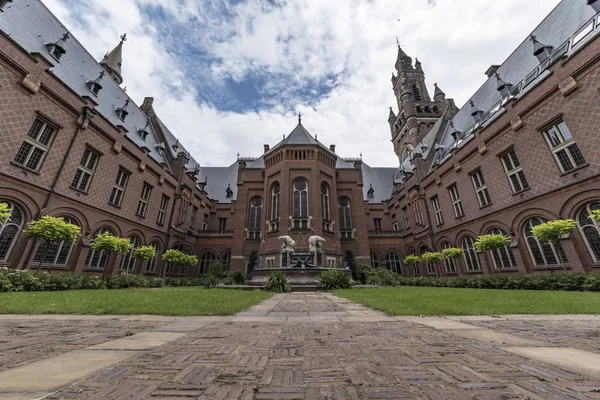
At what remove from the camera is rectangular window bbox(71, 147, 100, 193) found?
1511 centimetres

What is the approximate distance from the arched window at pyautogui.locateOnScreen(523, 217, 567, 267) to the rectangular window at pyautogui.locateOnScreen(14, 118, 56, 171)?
27.6 meters

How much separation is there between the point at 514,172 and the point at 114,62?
139ft

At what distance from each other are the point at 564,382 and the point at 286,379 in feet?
6.33

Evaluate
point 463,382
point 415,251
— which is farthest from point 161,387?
point 415,251

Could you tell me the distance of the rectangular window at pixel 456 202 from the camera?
20.1 m

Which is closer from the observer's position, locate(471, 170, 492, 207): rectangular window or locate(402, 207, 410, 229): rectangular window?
locate(471, 170, 492, 207): rectangular window

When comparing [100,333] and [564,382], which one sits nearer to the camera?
[564,382]

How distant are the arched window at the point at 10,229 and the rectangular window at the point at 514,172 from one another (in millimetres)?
27383

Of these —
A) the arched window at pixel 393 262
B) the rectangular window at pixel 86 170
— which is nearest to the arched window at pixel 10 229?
the rectangular window at pixel 86 170

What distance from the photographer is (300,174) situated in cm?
2473

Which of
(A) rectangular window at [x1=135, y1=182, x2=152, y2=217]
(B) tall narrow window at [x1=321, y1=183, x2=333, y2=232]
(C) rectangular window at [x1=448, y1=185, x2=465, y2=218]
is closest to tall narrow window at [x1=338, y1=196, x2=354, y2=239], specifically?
(B) tall narrow window at [x1=321, y1=183, x2=333, y2=232]

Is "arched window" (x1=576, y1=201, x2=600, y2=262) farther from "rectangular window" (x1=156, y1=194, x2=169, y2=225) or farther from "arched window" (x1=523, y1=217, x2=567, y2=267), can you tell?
"rectangular window" (x1=156, y1=194, x2=169, y2=225)

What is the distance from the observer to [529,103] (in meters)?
14.6

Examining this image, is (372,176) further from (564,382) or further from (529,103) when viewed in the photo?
(564,382)
